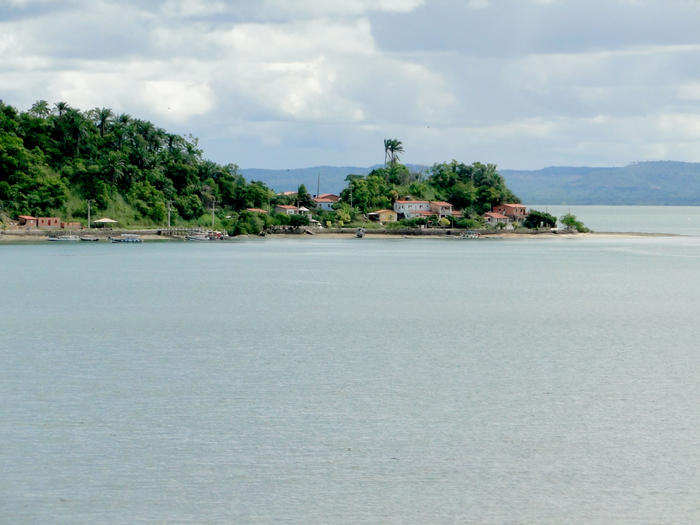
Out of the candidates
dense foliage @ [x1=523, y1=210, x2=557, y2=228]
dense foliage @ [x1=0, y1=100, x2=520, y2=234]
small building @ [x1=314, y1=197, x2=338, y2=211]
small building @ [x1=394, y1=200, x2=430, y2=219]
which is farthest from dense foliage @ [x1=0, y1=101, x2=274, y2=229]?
dense foliage @ [x1=523, y1=210, x2=557, y2=228]

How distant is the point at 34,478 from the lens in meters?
17.5

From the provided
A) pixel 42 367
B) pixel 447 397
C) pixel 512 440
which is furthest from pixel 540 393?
pixel 42 367

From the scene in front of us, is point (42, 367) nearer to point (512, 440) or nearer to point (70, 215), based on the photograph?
point (512, 440)

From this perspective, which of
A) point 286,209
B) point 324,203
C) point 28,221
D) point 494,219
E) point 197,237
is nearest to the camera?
point 28,221

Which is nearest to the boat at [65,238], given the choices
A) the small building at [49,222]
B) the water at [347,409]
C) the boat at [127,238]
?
the small building at [49,222]

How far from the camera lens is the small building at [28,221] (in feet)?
407

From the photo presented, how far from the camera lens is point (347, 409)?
2339 cm

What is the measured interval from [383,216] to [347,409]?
13156 centimetres

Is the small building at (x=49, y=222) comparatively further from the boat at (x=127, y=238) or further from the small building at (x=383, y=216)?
the small building at (x=383, y=216)

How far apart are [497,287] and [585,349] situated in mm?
28297

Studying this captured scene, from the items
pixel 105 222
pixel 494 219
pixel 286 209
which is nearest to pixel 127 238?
pixel 105 222

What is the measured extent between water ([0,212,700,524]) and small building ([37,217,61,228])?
76.1 metres

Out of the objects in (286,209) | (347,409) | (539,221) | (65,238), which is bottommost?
(347,409)

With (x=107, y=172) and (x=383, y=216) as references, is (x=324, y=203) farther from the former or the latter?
(x=107, y=172)
